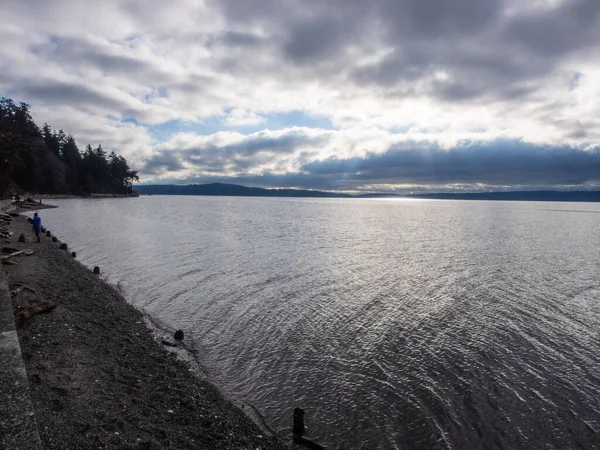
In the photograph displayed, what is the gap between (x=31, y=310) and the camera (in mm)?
15641

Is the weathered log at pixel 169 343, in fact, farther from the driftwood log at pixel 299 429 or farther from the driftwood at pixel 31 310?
the driftwood log at pixel 299 429

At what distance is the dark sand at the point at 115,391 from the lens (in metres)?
9.02

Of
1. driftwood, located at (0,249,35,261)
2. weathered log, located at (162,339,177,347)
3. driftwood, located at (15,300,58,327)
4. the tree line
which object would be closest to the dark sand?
driftwood, located at (15,300,58,327)

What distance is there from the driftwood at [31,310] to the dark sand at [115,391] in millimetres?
241

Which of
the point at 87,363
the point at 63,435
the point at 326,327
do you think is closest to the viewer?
the point at 63,435

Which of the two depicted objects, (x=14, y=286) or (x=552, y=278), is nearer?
(x=14, y=286)

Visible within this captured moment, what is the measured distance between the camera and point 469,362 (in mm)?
15961

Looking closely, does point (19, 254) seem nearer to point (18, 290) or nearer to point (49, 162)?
point (18, 290)

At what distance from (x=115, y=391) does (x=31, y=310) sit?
296 inches

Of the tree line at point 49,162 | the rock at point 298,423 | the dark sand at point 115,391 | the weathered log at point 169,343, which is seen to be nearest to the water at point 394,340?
the rock at point 298,423

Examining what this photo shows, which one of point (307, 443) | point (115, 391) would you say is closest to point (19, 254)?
point (115, 391)

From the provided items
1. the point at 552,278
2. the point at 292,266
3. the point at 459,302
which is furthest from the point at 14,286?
the point at 552,278

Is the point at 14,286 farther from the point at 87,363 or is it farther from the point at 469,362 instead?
the point at 469,362

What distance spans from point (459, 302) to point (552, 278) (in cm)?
1415
